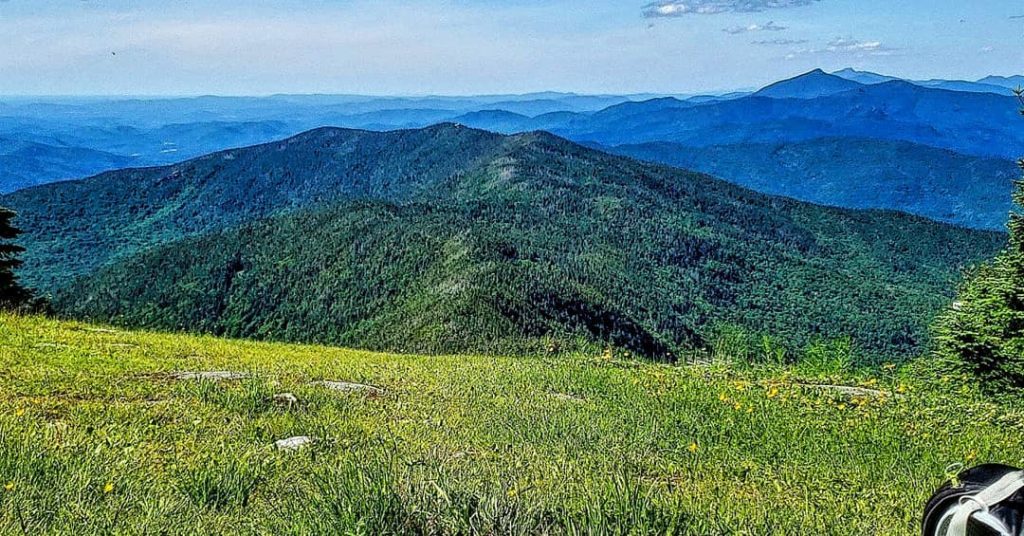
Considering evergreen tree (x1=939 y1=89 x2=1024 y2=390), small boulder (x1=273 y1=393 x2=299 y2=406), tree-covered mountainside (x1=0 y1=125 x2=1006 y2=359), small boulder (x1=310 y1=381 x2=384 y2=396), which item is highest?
small boulder (x1=273 y1=393 x2=299 y2=406)

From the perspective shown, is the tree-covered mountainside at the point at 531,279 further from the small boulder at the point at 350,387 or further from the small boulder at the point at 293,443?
the small boulder at the point at 293,443

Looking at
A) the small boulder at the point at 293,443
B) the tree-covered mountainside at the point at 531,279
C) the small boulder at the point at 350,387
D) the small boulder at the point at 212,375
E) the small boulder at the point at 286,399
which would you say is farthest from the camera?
the tree-covered mountainside at the point at 531,279

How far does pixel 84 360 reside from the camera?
9633mm

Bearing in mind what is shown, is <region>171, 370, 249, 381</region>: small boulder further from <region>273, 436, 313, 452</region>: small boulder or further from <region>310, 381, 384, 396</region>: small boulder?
<region>273, 436, 313, 452</region>: small boulder

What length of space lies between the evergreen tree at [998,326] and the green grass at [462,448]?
895 centimetres

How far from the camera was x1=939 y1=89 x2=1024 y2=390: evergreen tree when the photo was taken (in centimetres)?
1828

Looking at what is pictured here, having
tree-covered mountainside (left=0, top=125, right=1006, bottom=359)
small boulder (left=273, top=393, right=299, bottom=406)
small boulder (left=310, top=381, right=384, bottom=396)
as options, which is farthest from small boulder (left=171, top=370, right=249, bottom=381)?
tree-covered mountainside (left=0, top=125, right=1006, bottom=359)

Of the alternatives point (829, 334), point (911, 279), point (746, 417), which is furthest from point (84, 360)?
point (911, 279)

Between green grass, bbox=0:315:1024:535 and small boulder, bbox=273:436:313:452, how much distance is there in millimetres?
Result: 169

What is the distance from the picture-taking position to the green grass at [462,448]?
372 centimetres

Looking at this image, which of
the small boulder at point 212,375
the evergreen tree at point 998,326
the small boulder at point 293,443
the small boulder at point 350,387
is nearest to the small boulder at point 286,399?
the small boulder at point 350,387

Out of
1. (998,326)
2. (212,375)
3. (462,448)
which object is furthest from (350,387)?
(998,326)

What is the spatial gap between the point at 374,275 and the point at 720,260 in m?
91.1

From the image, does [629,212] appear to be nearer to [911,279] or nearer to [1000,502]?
[911,279]
